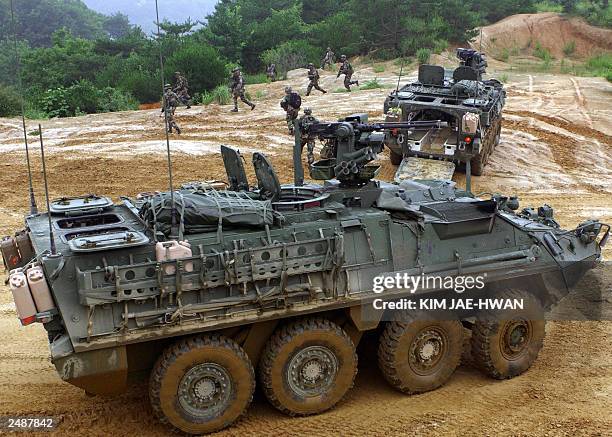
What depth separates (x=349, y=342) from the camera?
7.50 meters

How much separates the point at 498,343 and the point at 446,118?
960 cm

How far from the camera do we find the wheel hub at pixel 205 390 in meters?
6.92

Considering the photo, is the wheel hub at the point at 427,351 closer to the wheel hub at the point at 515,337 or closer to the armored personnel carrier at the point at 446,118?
the wheel hub at the point at 515,337

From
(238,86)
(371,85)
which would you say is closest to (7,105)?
(238,86)

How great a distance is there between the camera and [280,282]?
23.4ft

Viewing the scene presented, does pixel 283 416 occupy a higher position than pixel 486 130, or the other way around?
pixel 486 130

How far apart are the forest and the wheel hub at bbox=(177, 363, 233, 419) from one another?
68.3 feet

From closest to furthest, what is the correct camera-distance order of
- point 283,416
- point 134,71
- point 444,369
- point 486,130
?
1. point 283,416
2. point 444,369
3. point 486,130
4. point 134,71

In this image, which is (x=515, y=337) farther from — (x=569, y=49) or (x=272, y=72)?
(x=569, y=49)

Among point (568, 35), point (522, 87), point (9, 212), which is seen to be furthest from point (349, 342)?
point (568, 35)

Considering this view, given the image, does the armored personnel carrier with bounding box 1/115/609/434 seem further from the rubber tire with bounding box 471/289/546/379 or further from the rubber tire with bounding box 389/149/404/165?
the rubber tire with bounding box 389/149/404/165

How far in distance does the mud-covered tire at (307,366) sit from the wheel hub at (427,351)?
70 centimetres

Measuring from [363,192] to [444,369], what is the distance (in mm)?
→ 2017

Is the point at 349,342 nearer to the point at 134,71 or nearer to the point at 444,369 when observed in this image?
the point at 444,369
